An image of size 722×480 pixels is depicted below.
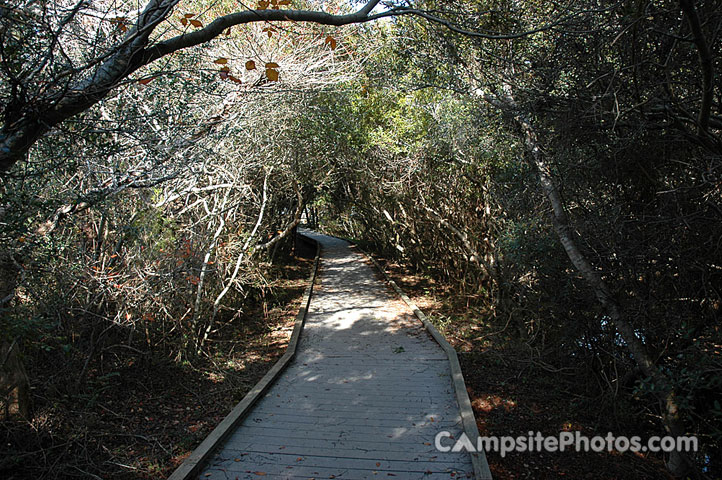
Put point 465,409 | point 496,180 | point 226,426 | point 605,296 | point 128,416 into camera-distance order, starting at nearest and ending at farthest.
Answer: point 226,426
point 605,296
point 465,409
point 128,416
point 496,180

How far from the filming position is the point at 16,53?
2.80 metres

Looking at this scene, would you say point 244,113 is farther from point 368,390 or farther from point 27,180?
point 368,390

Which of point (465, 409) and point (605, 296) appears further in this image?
point (465, 409)

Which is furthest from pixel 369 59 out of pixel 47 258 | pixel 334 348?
pixel 47 258

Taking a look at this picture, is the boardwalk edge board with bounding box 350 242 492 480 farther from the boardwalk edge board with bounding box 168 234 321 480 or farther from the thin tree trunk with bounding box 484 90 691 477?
the boardwalk edge board with bounding box 168 234 321 480

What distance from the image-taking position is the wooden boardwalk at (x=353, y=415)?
3.97 meters

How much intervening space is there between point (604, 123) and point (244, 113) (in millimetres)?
5442

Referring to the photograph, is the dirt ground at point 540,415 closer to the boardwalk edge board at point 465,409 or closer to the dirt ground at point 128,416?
the boardwalk edge board at point 465,409

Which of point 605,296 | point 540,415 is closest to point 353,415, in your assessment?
point 540,415

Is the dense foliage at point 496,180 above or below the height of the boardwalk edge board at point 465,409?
above

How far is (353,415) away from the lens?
5.07 metres

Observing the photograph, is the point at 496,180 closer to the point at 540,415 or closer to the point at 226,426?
the point at 540,415

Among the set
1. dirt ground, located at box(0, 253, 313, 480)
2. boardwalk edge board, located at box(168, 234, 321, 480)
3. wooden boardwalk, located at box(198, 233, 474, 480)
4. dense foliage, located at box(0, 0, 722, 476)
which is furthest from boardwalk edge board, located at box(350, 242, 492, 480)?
dirt ground, located at box(0, 253, 313, 480)

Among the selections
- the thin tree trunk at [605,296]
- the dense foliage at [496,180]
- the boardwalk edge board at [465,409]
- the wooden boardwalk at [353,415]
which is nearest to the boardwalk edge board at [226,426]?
the wooden boardwalk at [353,415]
